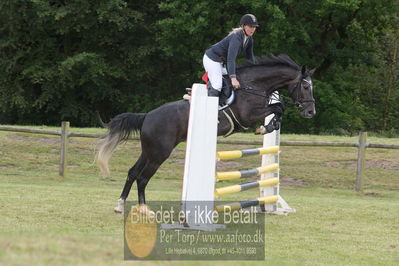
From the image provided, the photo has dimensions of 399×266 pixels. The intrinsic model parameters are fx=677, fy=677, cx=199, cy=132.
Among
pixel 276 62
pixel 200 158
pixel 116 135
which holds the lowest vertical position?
pixel 200 158

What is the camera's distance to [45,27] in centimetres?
2802

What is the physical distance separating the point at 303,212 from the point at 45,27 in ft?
68.5

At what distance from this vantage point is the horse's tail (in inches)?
337

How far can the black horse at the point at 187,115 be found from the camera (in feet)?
27.0

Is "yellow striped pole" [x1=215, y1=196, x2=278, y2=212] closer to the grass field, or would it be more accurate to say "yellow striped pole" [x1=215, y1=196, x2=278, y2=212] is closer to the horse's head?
the grass field

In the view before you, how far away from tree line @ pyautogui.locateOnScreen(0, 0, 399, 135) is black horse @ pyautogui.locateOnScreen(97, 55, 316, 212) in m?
17.3

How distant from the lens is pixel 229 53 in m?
7.99

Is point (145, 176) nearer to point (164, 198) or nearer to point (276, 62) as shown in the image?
point (276, 62)

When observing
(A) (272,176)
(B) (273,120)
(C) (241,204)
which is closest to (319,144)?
(A) (272,176)

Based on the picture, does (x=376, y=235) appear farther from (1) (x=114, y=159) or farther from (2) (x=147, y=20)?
(2) (x=147, y=20)

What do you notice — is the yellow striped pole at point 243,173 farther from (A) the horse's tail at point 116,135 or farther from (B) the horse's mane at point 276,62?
(A) the horse's tail at point 116,135

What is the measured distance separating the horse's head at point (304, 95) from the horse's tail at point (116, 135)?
1972mm

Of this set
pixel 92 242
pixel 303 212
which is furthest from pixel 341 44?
pixel 92 242

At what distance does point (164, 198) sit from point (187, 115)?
283cm
